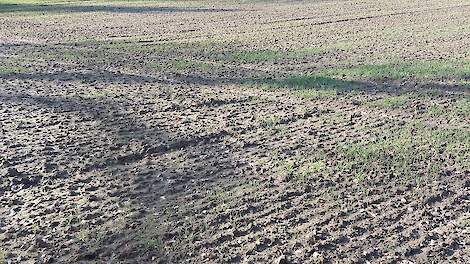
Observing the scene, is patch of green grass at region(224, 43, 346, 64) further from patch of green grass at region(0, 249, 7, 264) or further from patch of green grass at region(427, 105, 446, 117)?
patch of green grass at region(0, 249, 7, 264)

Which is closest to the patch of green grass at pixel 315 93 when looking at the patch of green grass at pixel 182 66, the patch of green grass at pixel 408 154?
the patch of green grass at pixel 408 154

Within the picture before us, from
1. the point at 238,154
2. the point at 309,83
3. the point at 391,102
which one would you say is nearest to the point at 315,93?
the point at 309,83

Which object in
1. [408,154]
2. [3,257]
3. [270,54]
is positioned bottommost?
[270,54]

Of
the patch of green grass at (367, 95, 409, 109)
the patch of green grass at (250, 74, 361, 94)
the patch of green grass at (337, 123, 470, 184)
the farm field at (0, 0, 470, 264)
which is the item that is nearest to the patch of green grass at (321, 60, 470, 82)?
the farm field at (0, 0, 470, 264)

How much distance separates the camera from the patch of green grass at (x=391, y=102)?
8.70 m

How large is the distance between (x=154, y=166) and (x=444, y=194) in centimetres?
274

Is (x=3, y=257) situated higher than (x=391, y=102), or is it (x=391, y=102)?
(x=3, y=257)

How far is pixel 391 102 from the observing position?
8852 mm

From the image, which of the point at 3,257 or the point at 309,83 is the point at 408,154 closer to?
the point at 309,83

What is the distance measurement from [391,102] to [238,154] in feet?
9.77

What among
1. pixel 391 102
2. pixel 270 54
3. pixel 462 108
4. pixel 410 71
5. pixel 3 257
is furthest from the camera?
pixel 270 54

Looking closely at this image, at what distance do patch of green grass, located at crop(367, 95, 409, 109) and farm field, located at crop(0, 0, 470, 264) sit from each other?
0.04 m

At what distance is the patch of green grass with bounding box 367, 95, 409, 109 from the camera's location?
28.6 ft

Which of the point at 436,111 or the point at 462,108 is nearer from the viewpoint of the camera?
the point at 436,111
